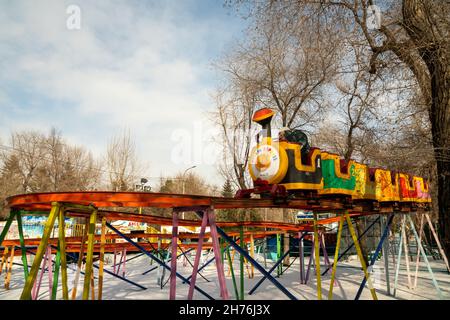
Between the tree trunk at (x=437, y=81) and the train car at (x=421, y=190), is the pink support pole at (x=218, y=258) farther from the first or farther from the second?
the train car at (x=421, y=190)

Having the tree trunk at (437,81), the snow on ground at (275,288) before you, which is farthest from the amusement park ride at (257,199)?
the snow on ground at (275,288)

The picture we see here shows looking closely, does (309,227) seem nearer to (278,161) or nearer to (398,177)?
(398,177)

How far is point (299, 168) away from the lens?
19.7ft

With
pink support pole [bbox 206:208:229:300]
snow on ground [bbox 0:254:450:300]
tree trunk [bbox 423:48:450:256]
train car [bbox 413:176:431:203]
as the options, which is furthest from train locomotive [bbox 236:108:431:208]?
snow on ground [bbox 0:254:450:300]

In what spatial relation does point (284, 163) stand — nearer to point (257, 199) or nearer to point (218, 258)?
point (257, 199)

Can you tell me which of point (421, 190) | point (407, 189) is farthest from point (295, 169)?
point (421, 190)

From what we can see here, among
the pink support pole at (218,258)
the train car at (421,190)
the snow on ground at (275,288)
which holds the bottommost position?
the snow on ground at (275,288)

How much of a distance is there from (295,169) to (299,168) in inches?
3.4

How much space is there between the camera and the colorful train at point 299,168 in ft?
19.6

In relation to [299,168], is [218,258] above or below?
below

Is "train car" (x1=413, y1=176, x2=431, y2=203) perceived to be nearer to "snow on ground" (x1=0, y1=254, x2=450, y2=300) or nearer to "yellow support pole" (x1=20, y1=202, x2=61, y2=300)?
"snow on ground" (x1=0, y1=254, x2=450, y2=300)

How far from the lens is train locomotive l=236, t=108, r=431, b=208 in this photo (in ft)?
19.5

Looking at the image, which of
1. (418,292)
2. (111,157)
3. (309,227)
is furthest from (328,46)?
(111,157)
